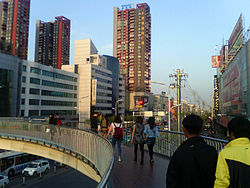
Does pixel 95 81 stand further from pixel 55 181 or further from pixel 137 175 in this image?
pixel 137 175

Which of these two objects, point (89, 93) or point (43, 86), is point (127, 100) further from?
point (43, 86)

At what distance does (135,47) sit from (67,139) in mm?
125021

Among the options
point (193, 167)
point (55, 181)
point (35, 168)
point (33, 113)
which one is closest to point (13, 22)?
point (33, 113)

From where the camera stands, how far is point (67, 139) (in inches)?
481

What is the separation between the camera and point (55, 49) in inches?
4961

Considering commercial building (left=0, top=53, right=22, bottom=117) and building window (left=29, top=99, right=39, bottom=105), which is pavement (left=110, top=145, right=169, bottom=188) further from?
building window (left=29, top=99, right=39, bottom=105)

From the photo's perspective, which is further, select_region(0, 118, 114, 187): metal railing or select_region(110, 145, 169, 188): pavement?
select_region(0, 118, 114, 187): metal railing

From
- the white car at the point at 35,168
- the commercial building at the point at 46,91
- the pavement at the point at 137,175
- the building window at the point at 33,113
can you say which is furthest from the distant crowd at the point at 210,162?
the building window at the point at 33,113

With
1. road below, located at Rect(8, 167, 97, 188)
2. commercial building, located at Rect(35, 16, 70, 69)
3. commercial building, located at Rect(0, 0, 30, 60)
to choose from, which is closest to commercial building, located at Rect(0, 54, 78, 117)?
road below, located at Rect(8, 167, 97, 188)

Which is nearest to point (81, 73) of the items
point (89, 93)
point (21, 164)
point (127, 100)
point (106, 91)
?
point (89, 93)

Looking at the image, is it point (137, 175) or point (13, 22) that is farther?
point (13, 22)

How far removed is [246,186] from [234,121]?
2.23ft

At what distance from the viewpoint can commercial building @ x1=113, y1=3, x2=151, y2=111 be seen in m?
130

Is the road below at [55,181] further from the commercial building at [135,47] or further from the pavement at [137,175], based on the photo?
the commercial building at [135,47]
